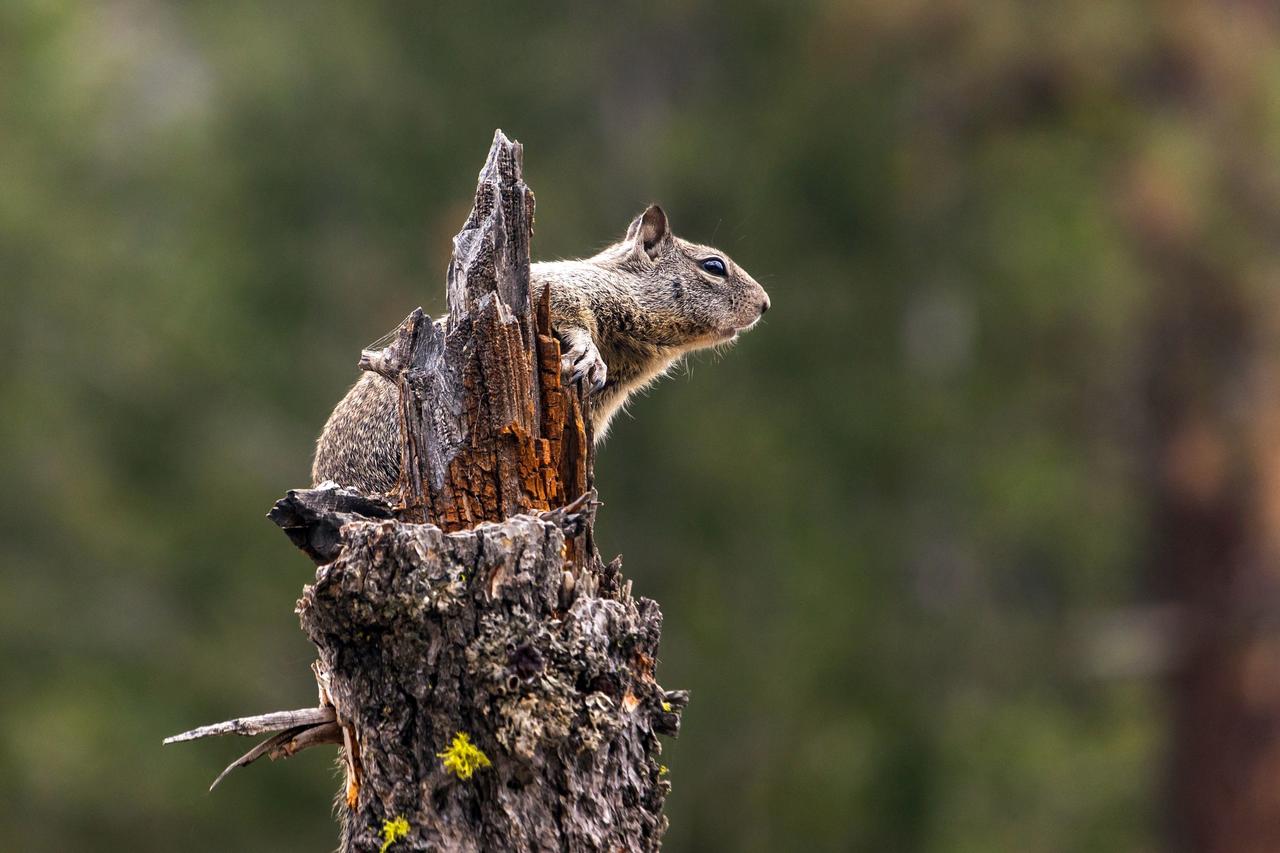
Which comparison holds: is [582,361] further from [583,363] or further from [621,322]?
[621,322]

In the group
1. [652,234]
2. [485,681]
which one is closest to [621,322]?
[652,234]

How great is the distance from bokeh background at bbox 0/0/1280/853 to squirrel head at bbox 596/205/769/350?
6.32 metres

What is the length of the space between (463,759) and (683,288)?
3.68 metres

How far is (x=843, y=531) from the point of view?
15367 millimetres

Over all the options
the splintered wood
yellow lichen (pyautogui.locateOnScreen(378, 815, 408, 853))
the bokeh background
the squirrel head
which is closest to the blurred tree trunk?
the bokeh background

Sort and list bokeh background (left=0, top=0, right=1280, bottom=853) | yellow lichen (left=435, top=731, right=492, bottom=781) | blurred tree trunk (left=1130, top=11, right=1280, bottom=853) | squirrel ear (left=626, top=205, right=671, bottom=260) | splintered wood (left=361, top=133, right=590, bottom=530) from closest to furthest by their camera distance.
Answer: yellow lichen (left=435, top=731, right=492, bottom=781) < splintered wood (left=361, top=133, right=590, bottom=530) < squirrel ear (left=626, top=205, right=671, bottom=260) < blurred tree trunk (left=1130, top=11, right=1280, bottom=853) < bokeh background (left=0, top=0, right=1280, bottom=853)

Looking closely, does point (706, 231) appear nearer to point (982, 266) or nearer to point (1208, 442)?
point (982, 266)

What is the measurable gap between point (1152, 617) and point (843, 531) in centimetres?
327

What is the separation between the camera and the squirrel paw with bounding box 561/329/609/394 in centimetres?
546

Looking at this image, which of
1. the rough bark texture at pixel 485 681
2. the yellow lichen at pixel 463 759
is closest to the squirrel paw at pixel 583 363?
the rough bark texture at pixel 485 681

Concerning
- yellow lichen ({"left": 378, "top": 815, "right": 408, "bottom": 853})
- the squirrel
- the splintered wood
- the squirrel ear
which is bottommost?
yellow lichen ({"left": 378, "top": 815, "right": 408, "bottom": 853})

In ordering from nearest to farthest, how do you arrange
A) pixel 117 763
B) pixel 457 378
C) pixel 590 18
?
pixel 457 378 < pixel 117 763 < pixel 590 18

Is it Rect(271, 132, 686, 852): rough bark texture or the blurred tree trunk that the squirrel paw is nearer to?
Rect(271, 132, 686, 852): rough bark texture

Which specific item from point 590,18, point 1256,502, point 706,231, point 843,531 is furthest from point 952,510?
point 590,18
